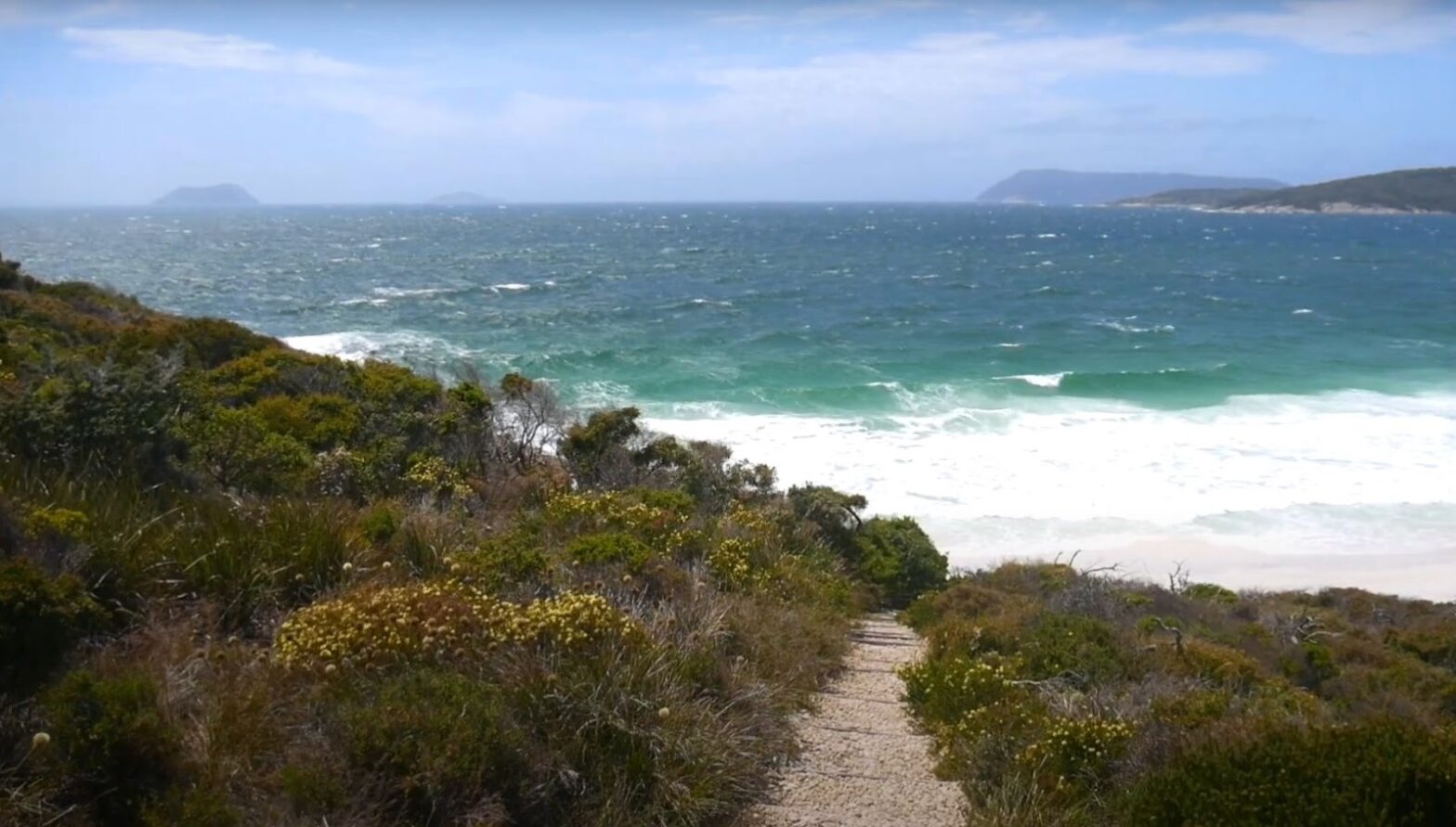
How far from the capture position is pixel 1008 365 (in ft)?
119

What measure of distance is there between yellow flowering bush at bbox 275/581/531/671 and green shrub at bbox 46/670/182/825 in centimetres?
81

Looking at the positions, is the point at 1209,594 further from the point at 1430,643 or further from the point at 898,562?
the point at 898,562

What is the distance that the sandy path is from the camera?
524 cm

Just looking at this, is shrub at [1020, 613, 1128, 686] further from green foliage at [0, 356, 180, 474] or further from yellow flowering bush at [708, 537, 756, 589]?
green foliage at [0, 356, 180, 474]

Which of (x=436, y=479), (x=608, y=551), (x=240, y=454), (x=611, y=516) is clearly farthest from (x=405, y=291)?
(x=608, y=551)

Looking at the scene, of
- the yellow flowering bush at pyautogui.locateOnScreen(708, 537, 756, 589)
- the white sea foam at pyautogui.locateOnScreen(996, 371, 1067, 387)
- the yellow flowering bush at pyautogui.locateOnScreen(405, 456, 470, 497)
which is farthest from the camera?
the white sea foam at pyautogui.locateOnScreen(996, 371, 1067, 387)

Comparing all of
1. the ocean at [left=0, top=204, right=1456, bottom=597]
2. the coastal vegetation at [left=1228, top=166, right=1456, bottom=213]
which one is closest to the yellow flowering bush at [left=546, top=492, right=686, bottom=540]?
the ocean at [left=0, top=204, right=1456, bottom=597]

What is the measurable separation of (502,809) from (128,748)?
1440 mm

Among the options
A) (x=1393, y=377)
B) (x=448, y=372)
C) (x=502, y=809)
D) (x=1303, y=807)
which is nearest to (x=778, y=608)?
(x=502, y=809)

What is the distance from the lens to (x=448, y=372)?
2728 cm

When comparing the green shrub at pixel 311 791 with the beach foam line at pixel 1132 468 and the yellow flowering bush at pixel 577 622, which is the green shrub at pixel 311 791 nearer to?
the yellow flowering bush at pixel 577 622

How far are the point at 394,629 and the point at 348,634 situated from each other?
22 cm

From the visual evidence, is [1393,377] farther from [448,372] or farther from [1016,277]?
[1016,277]

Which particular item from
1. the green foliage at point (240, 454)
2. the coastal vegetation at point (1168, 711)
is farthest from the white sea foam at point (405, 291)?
the coastal vegetation at point (1168, 711)
